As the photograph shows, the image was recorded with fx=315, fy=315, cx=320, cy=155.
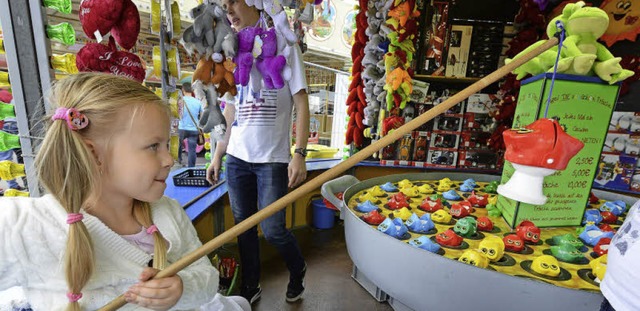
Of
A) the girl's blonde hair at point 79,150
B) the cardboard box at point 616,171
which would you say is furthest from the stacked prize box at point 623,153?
the girl's blonde hair at point 79,150

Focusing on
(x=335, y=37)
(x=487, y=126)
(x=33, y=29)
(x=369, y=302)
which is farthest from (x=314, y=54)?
(x=33, y=29)

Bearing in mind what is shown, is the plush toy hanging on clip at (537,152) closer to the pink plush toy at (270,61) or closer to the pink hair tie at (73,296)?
the pink plush toy at (270,61)

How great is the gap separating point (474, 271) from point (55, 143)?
920 mm

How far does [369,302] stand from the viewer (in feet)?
5.94

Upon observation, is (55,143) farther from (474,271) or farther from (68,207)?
(474,271)

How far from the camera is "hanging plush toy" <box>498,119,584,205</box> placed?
667mm

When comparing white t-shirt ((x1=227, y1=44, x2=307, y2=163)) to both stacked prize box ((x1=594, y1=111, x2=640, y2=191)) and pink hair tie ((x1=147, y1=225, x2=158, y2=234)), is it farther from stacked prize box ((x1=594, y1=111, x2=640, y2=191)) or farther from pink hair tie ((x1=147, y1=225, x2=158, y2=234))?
stacked prize box ((x1=594, y1=111, x2=640, y2=191))

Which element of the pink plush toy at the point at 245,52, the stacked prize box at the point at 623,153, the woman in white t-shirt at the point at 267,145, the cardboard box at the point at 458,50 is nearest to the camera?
the pink plush toy at the point at 245,52

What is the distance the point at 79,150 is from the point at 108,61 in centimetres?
32

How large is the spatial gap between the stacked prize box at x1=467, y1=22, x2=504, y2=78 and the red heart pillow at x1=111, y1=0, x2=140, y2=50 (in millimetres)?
2375

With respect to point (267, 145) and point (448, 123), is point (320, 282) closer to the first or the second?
point (267, 145)

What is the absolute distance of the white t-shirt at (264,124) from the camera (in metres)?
1.34

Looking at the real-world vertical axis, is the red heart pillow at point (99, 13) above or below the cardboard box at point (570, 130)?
above

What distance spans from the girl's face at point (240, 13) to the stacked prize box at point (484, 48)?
1.94 m
